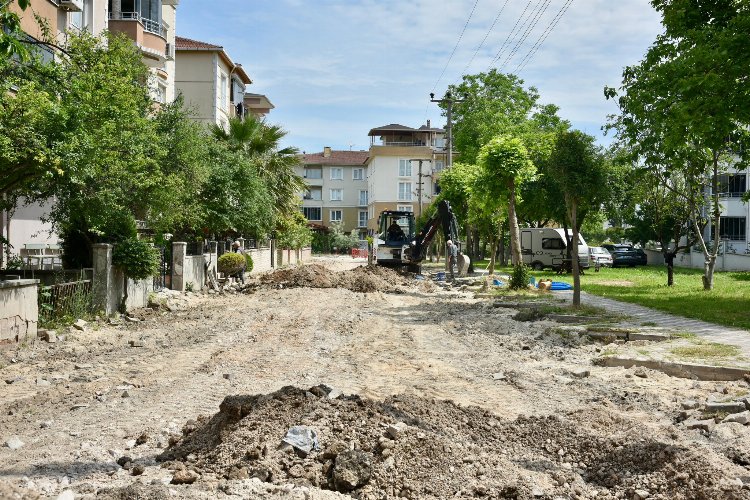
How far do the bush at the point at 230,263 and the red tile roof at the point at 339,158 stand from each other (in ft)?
224

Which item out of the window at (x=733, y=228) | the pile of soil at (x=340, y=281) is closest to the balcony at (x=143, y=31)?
the pile of soil at (x=340, y=281)

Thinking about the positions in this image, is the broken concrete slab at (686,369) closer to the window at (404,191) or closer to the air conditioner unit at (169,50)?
the air conditioner unit at (169,50)

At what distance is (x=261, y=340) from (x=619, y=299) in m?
13.3

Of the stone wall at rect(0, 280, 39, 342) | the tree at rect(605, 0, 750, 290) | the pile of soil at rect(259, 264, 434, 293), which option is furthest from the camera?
the pile of soil at rect(259, 264, 434, 293)

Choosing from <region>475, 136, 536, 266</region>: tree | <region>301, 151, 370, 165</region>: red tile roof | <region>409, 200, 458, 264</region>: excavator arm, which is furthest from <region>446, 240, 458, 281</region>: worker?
<region>301, 151, 370, 165</region>: red tile roof

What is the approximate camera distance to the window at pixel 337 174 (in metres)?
99.4

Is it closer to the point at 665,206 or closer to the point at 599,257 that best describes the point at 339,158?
the point at 599,257

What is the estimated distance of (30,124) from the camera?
504 inches

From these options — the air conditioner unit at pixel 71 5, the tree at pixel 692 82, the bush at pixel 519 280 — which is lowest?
the bush at pixel 519 280

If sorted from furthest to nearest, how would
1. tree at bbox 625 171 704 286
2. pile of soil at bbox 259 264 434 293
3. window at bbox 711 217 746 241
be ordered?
window at bbox 711 217 746 241 < tree at bbox 625 171 704 286 < pile of soil at bbox 259 264 434 293

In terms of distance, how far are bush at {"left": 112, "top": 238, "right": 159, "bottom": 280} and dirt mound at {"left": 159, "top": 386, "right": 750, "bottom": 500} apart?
11.1 meters

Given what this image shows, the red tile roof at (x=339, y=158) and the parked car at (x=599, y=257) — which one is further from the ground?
the red tile roof at (x=339, y=158)

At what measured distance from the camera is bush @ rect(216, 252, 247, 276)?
29.1m

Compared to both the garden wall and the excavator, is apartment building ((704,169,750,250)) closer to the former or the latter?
the garden wall
